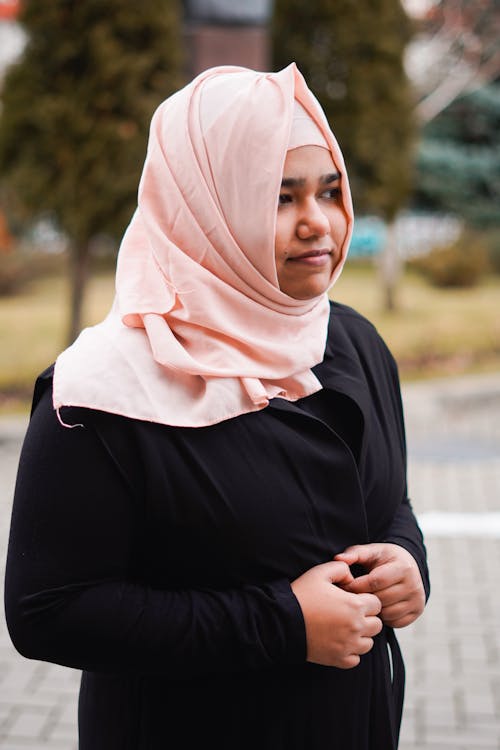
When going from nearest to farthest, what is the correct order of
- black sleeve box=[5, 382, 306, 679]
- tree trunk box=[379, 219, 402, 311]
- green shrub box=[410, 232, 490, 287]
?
black sleeve box=[5, 382, 306, 679], tree trunk box=[379, 219, 402, 311], green shrub box=[410, 232, 490, 287]

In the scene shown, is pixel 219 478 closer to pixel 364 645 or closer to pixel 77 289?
pixel 364 645

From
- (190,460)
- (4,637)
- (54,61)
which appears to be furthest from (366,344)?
(54,61)

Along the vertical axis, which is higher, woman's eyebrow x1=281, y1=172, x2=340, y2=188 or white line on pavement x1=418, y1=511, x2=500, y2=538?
woman's eyebrow x1=281, y1=172, x2=340, y2=188

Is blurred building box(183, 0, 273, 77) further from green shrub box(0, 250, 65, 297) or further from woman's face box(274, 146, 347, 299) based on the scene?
green shrub box(0, 250, 65, 297)

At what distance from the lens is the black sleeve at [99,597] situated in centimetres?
160

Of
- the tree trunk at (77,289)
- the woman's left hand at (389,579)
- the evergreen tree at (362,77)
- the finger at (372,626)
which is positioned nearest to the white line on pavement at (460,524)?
the woman's left hand at (389,579)

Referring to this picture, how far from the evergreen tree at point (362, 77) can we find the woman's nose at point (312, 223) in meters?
10.0

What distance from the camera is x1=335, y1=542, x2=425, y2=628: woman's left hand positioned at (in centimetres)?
179

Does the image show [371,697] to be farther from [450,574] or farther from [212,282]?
[450,574]

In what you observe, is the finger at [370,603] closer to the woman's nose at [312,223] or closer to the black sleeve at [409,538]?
the black sleeve at [409,538]

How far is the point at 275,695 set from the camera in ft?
5.87

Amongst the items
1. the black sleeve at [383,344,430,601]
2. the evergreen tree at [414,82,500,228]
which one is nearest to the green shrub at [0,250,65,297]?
the evergreen tree at [414,82,500,228]

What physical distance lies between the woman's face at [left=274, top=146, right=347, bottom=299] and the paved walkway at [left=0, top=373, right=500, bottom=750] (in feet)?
7.97

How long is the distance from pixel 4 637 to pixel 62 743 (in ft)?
3.19
